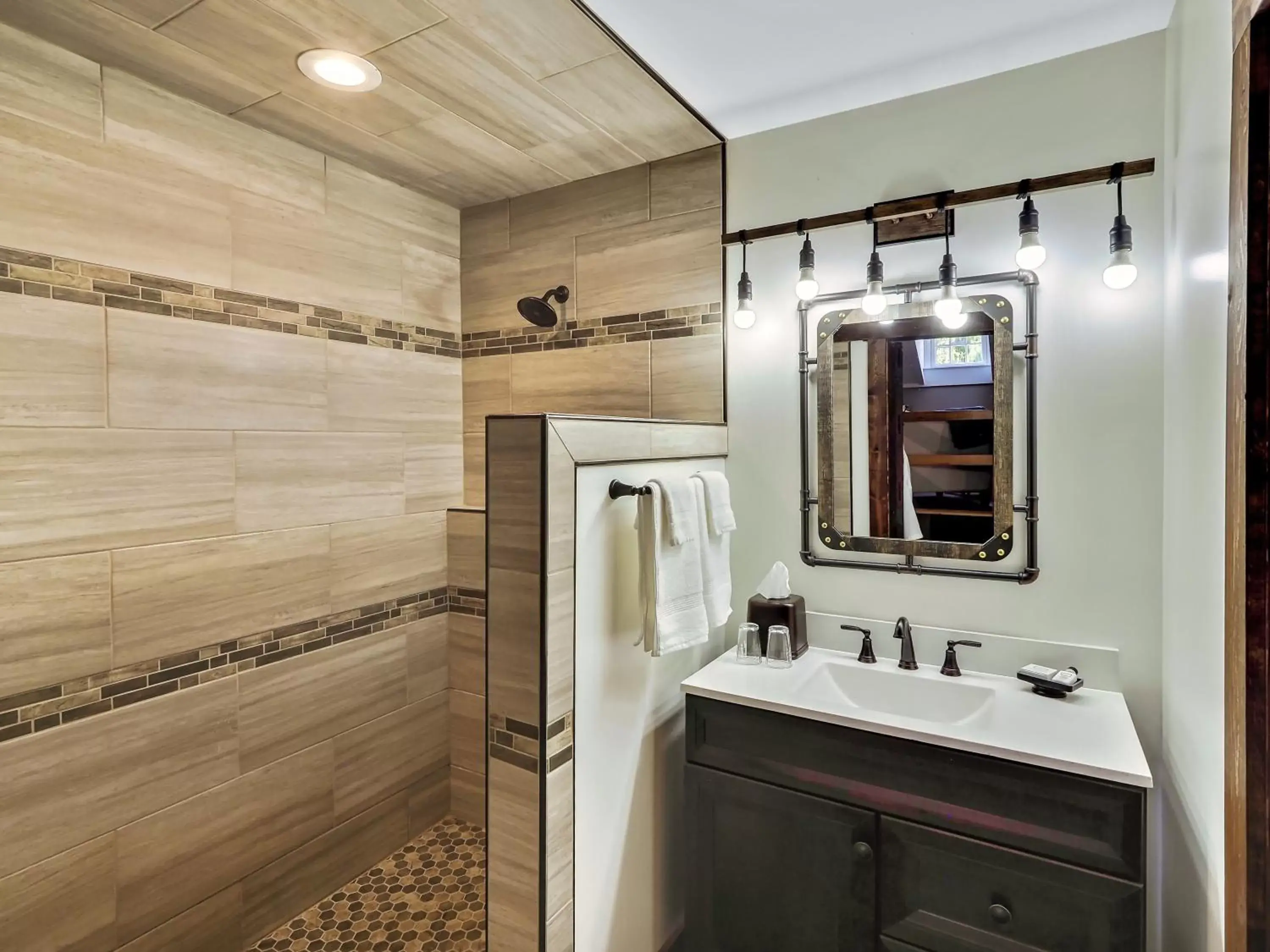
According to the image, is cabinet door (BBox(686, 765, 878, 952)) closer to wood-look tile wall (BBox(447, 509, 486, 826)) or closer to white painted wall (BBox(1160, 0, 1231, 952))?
white painted wall (BBox(1160, 0, 1231, 952))

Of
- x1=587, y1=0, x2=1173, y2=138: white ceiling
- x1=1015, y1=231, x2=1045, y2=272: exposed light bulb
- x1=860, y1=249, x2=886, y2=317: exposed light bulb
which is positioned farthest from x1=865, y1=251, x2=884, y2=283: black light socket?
x1=587, y1=0, x2=1173, y2=138: white ceiling

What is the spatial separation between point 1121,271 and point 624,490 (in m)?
1.25

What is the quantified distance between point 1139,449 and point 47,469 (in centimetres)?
261

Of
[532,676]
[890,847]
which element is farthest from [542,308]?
[890,847]

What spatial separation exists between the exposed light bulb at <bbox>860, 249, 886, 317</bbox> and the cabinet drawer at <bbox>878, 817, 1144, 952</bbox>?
127 cm

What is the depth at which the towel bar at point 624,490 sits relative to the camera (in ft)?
5.32

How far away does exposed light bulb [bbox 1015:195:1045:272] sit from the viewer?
1.66 metres

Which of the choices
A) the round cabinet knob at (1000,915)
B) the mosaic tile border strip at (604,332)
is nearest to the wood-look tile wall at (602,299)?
the mosaic tile border strip at (604,332)

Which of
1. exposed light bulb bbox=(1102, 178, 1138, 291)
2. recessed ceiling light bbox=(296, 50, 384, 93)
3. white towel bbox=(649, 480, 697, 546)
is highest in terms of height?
recessed ceiling light bbox=(296, 50, 384, 93)

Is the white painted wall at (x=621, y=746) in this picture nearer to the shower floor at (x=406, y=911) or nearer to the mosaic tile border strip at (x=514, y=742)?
the mosaic tile border strip at (x=514, y=742)

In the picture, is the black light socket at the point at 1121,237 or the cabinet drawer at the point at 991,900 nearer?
the cabinet drawer at the point at 991,900

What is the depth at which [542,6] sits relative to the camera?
151 cm

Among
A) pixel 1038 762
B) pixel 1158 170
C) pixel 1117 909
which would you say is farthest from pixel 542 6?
pixel 1117 909

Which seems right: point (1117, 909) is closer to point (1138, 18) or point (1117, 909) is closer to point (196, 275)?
point (1138, 18)
